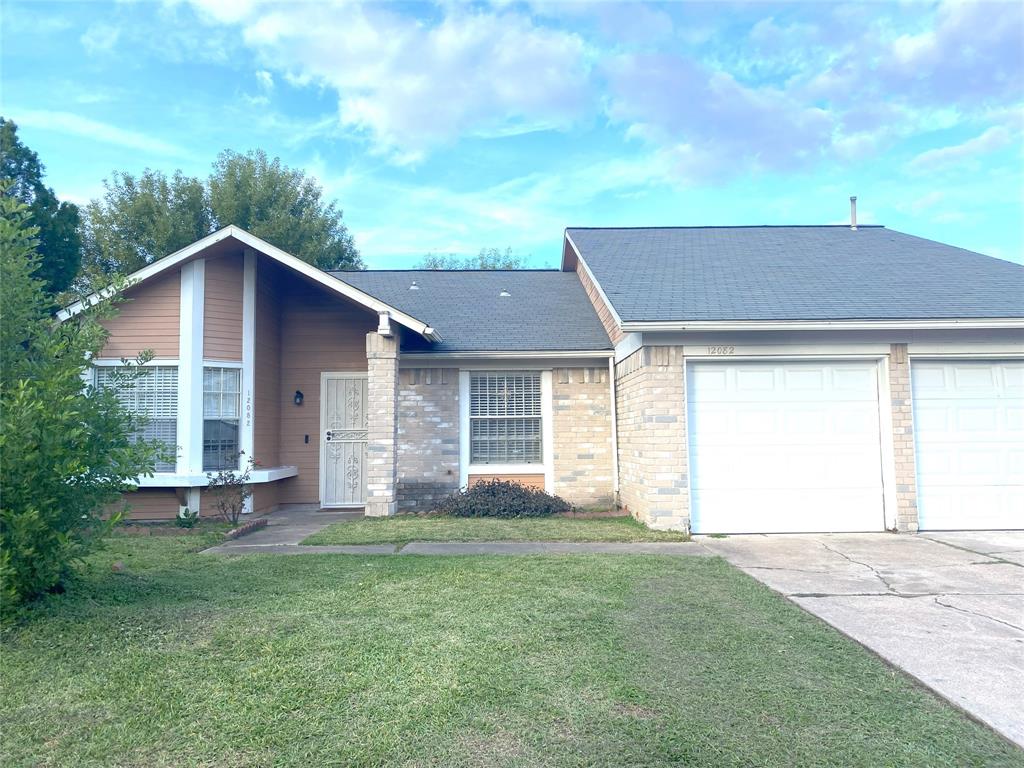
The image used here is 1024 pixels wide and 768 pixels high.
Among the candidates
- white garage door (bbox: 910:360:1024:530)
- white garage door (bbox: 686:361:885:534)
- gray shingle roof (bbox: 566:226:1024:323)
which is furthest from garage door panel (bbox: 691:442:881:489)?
gray shingle roof (bbox: 566:226:1024:323)

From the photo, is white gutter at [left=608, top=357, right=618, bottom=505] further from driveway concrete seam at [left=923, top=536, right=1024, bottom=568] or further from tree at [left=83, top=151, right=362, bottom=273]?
tree at [left=83, top=151, right=362, bottom=273]

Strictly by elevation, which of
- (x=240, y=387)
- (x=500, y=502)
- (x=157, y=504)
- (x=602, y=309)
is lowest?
(x=500, y=502)

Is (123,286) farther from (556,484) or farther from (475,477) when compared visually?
(556,484)

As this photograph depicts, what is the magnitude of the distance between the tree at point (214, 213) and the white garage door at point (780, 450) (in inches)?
841

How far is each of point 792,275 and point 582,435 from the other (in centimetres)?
445

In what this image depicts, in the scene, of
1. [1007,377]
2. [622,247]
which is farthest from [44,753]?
[622,247]

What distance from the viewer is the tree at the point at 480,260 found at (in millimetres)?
40375

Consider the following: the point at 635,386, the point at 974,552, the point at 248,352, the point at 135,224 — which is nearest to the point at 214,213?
the point at 135,224

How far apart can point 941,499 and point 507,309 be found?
797cm

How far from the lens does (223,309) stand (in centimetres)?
992

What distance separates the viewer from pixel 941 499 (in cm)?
862

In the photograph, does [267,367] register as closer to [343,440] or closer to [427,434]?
[343,440]

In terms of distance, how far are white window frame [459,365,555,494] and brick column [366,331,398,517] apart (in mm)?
1503

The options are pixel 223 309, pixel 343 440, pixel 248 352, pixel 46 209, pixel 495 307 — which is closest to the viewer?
pixel 223 309
